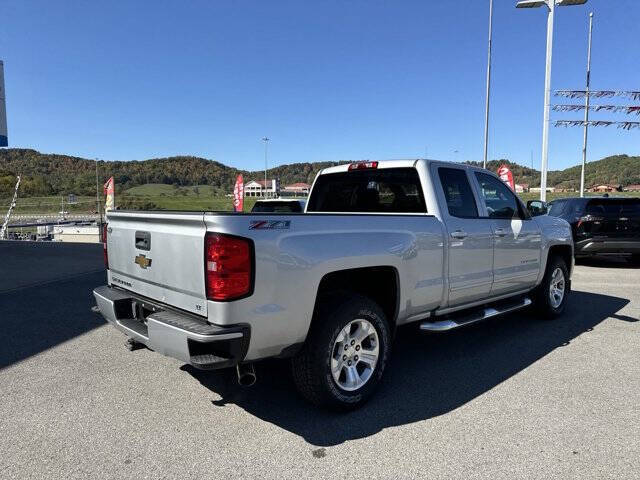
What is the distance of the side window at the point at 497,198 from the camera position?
511 centimetres

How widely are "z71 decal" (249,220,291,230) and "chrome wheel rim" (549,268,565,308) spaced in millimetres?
4481

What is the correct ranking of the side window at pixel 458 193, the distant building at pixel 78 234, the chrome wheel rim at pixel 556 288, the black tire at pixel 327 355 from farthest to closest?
the distant building at pixel 78 234, the chrome wheel rim at pixel 556 288, the side window at pixel 458 193, the black tire at pixel 327 355

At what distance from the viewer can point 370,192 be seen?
4980 mm

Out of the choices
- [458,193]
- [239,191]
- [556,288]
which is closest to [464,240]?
[458,193]

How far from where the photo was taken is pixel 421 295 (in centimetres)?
407

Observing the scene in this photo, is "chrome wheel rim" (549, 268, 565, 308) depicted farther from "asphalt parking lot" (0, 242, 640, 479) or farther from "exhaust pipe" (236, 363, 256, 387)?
"exhaust pipe" (236, 363, 256, 387)

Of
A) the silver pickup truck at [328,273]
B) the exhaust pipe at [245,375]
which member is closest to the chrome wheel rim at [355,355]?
the silver pickup truck at [328,273]

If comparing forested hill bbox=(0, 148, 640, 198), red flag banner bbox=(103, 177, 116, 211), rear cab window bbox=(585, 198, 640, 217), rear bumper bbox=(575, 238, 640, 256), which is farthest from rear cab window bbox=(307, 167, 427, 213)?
forested hill bbox=(0, 148, 640, 198)

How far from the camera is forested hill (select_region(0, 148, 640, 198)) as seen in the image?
1778 inches

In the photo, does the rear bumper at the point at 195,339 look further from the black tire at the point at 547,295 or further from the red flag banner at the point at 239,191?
the red flag banner at the point at 239,191

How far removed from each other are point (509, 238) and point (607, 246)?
6.97 m

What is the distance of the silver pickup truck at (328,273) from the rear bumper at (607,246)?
643cm

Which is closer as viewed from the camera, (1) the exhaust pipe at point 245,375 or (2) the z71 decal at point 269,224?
(2) the z71 decal at point 269,224

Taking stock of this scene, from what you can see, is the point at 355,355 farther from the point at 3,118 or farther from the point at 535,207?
the point at 3,118
